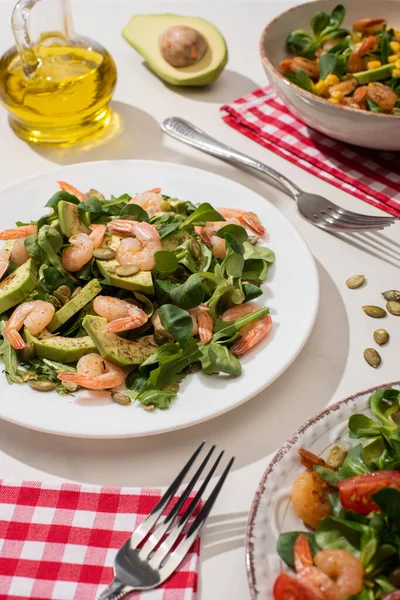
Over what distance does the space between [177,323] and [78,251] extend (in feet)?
0.90

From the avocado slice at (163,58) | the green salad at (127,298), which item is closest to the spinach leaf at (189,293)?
the green salad at (127,298)

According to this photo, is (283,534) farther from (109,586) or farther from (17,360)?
(17,360)

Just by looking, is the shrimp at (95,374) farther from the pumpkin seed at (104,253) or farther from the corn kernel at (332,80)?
the corn kernel at (332,80)

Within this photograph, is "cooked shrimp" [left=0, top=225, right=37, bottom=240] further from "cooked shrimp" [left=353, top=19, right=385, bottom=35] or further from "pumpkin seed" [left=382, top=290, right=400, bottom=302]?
"cooked shrimp" [left=353, top=19, right=385, bottom=35]

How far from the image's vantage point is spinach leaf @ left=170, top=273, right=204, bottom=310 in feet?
4.25

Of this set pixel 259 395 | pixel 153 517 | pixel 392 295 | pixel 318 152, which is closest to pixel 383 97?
pixel 318 152

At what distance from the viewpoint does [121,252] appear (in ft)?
4.50

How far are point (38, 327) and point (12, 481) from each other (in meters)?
0.29

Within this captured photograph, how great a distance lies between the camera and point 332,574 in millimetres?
884

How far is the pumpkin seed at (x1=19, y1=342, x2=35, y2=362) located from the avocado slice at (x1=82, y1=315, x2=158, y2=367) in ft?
0.36

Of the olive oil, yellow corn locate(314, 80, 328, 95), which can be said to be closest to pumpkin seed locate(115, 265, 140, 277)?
the olive oil

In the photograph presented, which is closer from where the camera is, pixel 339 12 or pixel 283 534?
pixel 283 534

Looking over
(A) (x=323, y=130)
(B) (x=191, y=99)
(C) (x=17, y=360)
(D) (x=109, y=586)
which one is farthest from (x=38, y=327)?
(B) (x=191, y=99)

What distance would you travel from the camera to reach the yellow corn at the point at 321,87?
187 centimetres
